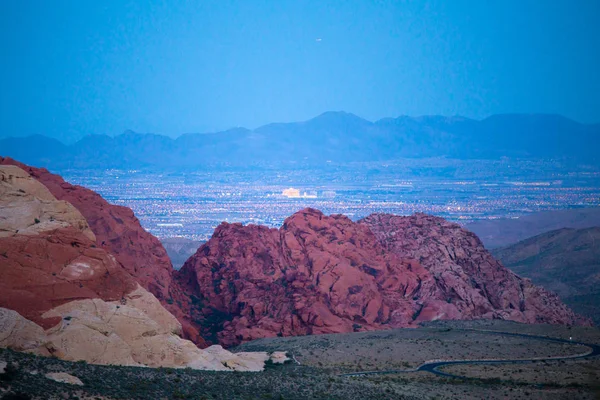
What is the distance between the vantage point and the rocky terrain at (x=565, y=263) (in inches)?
3511

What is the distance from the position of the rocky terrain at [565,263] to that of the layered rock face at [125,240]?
44.9 meters

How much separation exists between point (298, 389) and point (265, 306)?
87.2 feet

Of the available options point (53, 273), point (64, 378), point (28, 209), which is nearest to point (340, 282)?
point (28, 209)

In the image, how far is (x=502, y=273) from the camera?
240 feet

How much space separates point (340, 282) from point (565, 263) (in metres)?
56.5

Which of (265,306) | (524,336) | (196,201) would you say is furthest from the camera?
(196,201)

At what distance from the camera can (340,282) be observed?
6147 centimetres

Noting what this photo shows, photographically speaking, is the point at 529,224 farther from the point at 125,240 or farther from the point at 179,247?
the point at 125,240

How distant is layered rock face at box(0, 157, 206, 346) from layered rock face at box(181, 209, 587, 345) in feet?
12.4

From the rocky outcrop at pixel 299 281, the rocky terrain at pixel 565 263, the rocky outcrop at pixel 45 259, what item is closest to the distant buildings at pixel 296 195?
the rocky terrain at pixel 565 263

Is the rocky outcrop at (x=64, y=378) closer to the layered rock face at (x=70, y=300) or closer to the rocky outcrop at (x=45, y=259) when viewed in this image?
the layered rock face at (x=70, y=300)

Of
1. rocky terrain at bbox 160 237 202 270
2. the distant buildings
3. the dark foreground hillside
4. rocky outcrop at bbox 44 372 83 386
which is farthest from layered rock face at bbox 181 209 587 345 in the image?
the distant buildings

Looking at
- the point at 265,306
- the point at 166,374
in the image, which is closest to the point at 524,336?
the point at 265,306

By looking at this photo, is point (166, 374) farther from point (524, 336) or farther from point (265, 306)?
point (524, 336)
